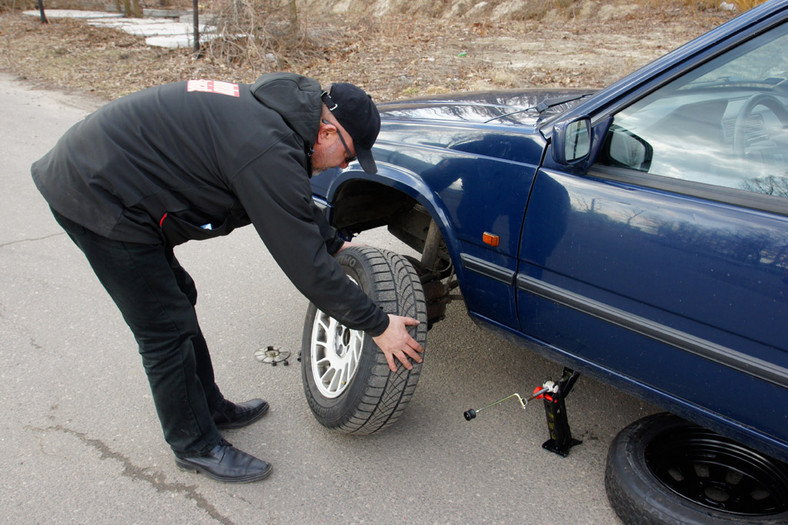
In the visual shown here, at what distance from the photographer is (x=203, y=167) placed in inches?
80.5

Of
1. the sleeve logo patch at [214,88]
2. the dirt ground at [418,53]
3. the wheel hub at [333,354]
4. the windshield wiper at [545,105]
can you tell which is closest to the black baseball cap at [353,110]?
the sleeve logo patch at [214,88]

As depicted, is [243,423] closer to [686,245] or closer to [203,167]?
→ [203,167]

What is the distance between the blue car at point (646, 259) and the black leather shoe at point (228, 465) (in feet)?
1.08

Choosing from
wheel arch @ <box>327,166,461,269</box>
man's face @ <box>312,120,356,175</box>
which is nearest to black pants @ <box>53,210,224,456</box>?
man's face @ <box>312,120,356,175</box>

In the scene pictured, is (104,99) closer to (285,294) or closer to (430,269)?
(285,294)

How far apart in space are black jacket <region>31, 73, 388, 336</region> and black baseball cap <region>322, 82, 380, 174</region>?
0.06 metres

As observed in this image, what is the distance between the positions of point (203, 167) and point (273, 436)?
1.28m


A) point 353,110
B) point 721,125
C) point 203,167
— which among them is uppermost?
point 721,125

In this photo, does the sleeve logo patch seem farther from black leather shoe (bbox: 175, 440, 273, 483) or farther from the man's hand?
black leather shoe (bbox: 175, 440, 273, 483)

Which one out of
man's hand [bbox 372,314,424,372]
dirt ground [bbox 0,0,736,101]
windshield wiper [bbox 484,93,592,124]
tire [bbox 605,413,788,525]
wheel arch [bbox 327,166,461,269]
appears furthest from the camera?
dirt ground [bbox 0,0,736,101]

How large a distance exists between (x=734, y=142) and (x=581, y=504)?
1405 mm

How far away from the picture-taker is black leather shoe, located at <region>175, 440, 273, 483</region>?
2.47 m

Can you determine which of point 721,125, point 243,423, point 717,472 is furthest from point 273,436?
point 721,125

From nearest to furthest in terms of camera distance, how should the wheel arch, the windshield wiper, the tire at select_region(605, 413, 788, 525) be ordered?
the tire at select_region(605, 413, 788, 525) → the windshield wiper → the wheel arch
